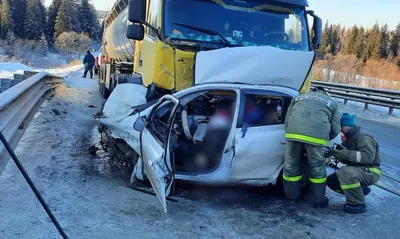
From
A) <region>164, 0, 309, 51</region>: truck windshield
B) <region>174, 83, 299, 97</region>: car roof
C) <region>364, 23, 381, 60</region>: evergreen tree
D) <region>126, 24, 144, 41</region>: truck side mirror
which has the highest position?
<region>364, 23, 381, 60</region>: evergreen tree

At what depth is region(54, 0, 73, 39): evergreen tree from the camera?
238 feet

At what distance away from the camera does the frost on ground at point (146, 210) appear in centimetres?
343

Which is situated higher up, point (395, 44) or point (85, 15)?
point (85, 15)

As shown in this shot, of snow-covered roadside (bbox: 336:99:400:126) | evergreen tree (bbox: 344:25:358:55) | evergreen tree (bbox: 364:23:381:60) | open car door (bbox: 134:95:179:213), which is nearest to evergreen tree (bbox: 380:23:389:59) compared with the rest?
evergreen tree (bbox: 364:23:381:60)

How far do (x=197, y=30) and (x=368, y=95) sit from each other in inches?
495

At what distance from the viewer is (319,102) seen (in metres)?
4.22

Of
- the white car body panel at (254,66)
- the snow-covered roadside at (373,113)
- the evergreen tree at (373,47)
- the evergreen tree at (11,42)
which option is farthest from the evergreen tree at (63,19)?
the white car body panel at (254,66)

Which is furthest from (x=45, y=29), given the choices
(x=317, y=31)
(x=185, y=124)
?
(x=185, y=124)

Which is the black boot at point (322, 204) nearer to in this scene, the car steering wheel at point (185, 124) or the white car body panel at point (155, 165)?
the car steering wheel at point (185, 124)

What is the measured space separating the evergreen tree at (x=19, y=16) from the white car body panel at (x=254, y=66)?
76.5m

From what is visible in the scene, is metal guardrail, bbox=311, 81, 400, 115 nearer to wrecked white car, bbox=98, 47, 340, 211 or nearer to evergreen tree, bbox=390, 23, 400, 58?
wrecked white car, bbox=98, 47, 340, 211

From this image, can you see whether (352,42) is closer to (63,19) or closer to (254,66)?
(63,19)

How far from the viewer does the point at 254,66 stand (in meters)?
4.58

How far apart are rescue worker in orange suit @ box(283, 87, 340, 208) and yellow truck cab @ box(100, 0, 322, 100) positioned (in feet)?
3.50
